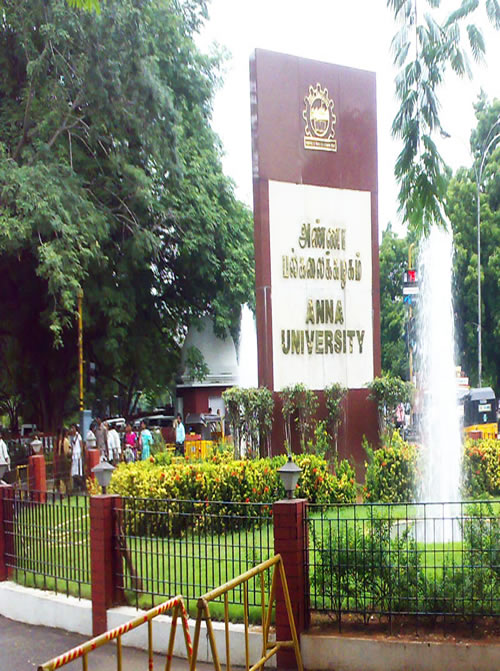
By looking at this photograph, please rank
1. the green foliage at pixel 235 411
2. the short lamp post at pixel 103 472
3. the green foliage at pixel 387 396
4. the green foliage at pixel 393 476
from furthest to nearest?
the green foliage at pixel 387 396
the green foliage at pixel 235 411
the green foliage at pixel 393 476
the short lamp post at pixel 103 472

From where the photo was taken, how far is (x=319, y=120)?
52.5 ft

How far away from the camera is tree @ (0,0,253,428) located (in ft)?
68.0

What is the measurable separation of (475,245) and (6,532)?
31.9 metres

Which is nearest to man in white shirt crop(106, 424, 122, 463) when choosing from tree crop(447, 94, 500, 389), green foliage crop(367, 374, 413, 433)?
green foliage crop(367, 374, 413, 433)

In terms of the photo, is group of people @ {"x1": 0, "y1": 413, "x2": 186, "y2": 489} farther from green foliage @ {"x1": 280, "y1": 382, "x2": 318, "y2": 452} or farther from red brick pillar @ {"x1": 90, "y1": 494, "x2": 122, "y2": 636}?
red brick pillar @ {"x1": 90, "y1": 494, "x2": 122, "y2": 636}

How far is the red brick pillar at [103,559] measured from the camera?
7.99m

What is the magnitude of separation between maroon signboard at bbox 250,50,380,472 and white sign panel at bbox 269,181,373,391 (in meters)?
0.02

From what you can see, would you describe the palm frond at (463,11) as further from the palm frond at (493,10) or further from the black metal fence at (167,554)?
Answer: the black metal fence at (167,554)

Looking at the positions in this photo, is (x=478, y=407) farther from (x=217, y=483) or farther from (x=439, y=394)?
(x=217, y=483)

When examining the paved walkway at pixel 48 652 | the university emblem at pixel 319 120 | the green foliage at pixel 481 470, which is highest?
the university emblem at pixel 319 120

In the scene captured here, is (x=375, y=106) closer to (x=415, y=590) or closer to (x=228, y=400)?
(x=228, y=400)

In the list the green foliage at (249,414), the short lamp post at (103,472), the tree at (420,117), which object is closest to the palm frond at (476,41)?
the tree at (420,117)

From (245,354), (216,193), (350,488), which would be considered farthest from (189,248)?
(350,488)

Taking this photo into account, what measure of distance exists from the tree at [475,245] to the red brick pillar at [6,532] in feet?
99.5
